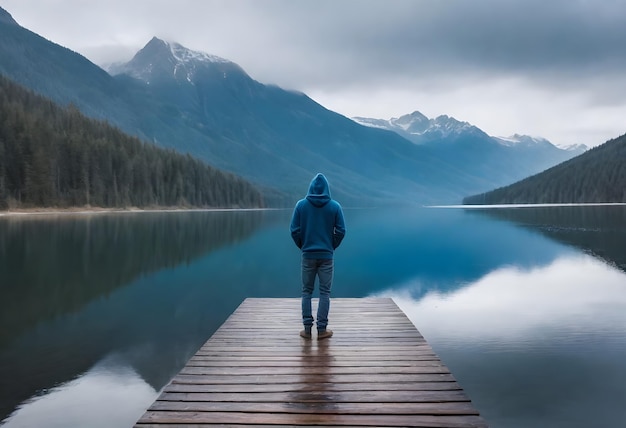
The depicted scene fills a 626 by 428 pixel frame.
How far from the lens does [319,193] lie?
10461mm

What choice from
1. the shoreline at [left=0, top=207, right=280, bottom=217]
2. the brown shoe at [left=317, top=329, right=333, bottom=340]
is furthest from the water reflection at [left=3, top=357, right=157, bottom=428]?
the shoreline at [left=0, top=207, right=280, bottom=217]

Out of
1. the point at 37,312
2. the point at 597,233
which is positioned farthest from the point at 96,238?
the point at 597,233

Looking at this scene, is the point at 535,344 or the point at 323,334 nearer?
the point at 323,334

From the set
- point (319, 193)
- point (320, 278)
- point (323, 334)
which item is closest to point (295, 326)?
point (323, 334)

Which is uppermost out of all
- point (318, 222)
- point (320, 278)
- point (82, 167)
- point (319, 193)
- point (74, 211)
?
point (82, 167)

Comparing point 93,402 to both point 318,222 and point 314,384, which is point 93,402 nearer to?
point 314,384

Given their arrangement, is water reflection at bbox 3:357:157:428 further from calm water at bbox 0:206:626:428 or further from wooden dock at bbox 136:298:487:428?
wooden dock at bbox 136:298:487:428

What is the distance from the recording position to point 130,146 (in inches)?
5359

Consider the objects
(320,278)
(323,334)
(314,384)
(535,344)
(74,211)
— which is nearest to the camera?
(314,384)

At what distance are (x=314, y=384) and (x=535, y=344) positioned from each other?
28.5 feet

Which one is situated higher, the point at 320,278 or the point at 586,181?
the point at 586,181

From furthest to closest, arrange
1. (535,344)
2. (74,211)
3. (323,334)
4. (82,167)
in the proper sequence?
1. (82,167)
2. (74,211)
3. (535,344)
4. (323,334)

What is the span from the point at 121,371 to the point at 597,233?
171 feet

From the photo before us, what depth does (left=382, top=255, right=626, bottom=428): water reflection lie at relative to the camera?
31.2 feet
